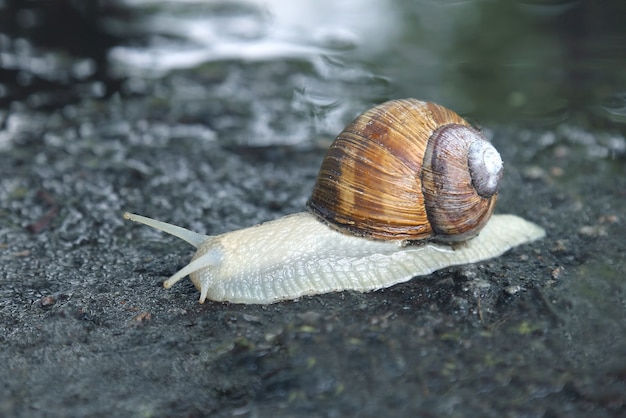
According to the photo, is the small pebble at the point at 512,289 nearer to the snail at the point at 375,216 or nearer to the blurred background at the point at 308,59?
the snail at the point at 375,216

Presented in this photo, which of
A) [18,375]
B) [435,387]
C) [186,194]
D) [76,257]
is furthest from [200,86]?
[435,387]

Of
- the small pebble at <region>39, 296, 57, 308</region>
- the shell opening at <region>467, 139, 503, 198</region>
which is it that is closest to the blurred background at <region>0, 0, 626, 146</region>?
the shell opening at <region>467, 139, 503, 198</region>

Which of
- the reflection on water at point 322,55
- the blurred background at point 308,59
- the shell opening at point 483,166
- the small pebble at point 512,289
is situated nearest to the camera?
the small pebble at point 512,289

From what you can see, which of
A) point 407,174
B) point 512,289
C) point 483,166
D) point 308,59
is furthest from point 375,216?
point 308,59

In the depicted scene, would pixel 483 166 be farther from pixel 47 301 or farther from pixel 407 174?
pixel 47 301

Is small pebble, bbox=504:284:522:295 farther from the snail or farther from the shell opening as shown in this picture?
the shell opening

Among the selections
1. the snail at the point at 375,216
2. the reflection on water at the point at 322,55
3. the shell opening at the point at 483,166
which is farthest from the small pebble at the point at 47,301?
the reflection on water at the point at 322,55

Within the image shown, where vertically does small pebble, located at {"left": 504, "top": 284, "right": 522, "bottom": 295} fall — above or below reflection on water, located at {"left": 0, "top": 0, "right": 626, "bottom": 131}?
below
